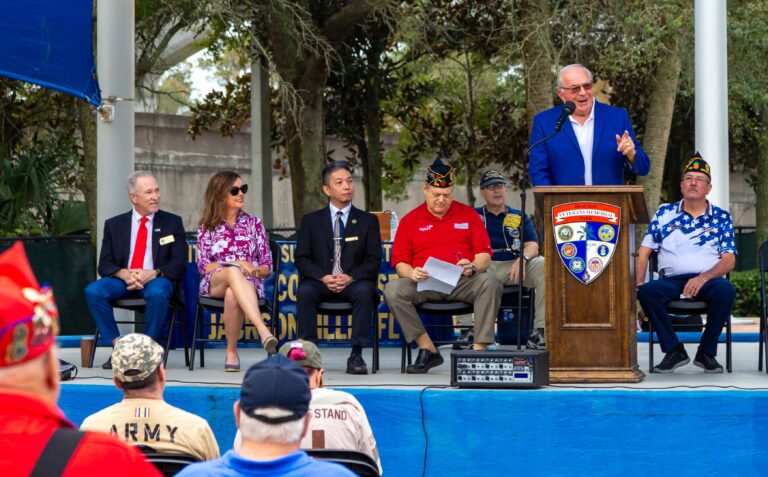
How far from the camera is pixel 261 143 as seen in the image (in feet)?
55.2

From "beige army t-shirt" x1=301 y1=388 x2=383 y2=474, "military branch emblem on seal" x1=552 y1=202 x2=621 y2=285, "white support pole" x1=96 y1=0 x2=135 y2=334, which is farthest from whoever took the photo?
"white support pole" x1=96 y1=0 x2=135 y2=334

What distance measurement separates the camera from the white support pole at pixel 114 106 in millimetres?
9727

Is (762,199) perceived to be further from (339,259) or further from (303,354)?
(303,354)

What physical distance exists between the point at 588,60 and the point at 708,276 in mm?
8630

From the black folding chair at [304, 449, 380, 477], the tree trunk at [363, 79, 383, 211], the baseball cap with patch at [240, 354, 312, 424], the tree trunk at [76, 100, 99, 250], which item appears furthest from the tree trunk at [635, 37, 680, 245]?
the baseball cap with patch at [240, 354, 312, 424]

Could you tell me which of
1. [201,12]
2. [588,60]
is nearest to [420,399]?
[201,12]

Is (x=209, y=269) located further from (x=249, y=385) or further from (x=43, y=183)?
(x=43, y=183)

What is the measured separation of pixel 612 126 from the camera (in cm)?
739

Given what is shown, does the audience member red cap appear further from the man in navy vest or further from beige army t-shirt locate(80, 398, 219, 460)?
the man in navy vest

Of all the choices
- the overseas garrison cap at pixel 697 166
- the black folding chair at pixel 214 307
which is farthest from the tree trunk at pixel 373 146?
the overseas garrison cap at pixel 697 166

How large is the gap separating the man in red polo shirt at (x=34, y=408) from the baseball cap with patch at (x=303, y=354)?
2.61 m

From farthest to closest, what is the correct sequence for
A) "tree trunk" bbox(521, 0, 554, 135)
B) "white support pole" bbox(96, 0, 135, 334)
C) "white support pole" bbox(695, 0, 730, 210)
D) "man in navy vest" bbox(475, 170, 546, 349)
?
"tree trunk" bbox(521, 0, 554, 135) → "white support pole" bbox(695, 0, 730, 210) → "white support pole" bbox(96, 0, 135, 334) → "man in navy vest" bbox(475, 170, 546, 349)

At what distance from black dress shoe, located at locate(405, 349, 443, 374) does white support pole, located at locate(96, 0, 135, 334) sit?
9.93 ft

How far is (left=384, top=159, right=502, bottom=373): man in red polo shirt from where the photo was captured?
7980 mm
